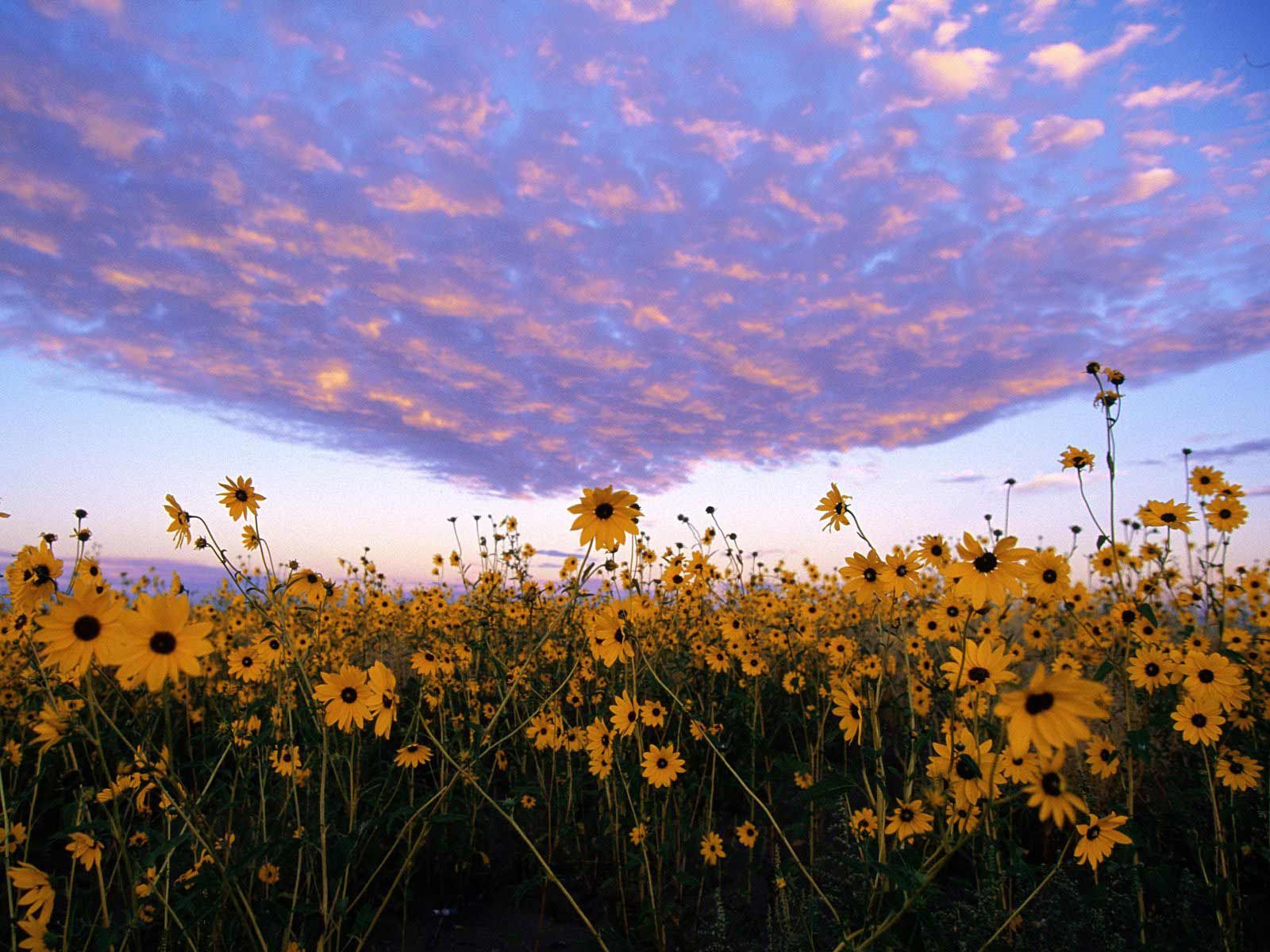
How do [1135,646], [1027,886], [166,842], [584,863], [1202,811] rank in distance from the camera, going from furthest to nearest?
1. [1135,646]
2. [1202,811]
3. [584,863]
4. [1027,886]
5. [166,842]

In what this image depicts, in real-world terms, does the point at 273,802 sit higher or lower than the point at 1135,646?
lower

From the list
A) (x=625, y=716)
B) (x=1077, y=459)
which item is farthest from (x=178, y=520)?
(x=1077, y=459)

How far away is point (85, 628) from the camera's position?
5.95 ft

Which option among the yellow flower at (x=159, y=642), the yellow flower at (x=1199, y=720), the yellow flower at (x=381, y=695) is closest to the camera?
the yellow flower at (x=159, y=642)

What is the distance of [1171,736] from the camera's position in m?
4.95

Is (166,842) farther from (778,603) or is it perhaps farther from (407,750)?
(778,603)

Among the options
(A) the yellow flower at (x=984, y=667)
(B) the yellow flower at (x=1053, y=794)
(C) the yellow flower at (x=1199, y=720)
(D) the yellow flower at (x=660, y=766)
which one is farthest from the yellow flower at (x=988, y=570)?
(D) the yellow flower at (x=660, y=766)

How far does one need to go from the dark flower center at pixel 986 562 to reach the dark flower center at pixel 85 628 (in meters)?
2.69

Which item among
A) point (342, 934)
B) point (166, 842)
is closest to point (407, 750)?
point (342, 934)

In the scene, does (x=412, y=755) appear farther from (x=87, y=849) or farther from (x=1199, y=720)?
(x=1199, y=720)

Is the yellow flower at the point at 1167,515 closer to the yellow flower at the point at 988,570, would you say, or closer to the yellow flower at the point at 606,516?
the yellow flower at the point at 988,570

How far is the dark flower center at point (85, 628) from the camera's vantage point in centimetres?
181

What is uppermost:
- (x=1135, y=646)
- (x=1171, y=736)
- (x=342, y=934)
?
(x=1135, y=646)

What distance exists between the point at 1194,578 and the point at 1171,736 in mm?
1191
